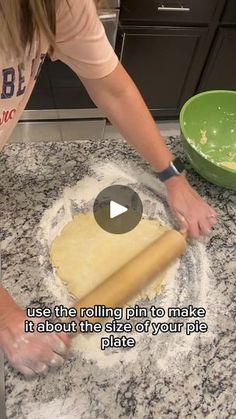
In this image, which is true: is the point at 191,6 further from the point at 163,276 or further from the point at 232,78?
the point at 163,276

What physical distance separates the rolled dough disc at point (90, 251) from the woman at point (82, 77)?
3.5 inches

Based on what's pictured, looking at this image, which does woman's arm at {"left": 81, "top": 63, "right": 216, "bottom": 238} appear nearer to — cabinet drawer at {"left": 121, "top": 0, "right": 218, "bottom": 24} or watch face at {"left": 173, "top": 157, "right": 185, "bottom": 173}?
watch face at {"left": 173, "top": 157, "right": 185, "bottom": 173}

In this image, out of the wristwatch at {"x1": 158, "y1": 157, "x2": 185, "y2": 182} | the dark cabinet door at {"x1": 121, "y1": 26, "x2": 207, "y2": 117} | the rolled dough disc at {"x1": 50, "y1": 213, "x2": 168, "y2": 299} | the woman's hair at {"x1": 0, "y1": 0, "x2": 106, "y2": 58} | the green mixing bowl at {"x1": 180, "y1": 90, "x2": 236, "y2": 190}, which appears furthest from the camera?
the dark cabinet door at {"x1": 121, "y1": 26, "x2": 207, "y2": 117}

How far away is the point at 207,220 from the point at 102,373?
348 millimetres

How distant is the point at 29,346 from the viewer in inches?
22.5

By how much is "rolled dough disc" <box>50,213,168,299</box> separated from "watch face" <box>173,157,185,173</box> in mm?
161

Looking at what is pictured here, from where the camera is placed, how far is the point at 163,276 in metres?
0.69

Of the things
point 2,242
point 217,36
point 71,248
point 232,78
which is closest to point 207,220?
point 71,248

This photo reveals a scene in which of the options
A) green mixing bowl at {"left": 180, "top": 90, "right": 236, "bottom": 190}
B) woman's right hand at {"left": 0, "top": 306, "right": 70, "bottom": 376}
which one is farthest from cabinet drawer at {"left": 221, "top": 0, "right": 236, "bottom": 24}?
woman's right hand at {"left": 0, "top": 306, "right": 70, "bottom": 376}

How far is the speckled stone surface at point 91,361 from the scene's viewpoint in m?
0.54

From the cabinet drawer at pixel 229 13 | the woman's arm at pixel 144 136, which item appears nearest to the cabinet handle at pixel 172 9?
the cabinet drawer at pixel 229 13

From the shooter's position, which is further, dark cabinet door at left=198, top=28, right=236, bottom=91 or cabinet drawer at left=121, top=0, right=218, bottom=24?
dark cabinet door at left=198, top=28, right=236, bottom=91

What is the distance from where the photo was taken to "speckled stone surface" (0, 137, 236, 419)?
54 cm

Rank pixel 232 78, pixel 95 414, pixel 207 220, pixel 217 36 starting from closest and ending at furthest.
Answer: pixel 95 414 → pixel 207 220 → pixel 217 36 → pixel 232 78
